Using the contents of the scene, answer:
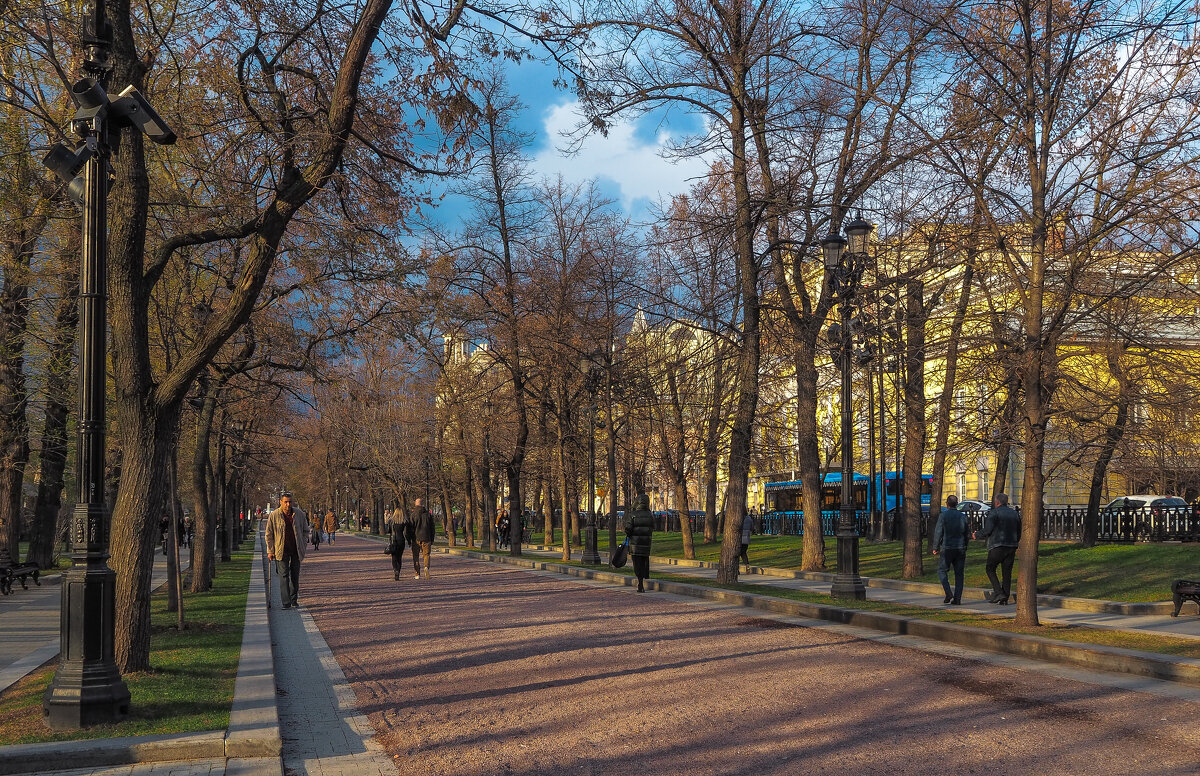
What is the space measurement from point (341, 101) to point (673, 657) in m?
7.05

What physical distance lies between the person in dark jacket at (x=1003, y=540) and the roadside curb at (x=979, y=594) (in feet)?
2.99

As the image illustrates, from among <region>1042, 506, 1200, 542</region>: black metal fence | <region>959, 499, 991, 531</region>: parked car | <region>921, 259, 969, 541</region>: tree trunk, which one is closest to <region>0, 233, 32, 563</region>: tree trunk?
<region>921, 259, 969, 541</region>: tree trunk

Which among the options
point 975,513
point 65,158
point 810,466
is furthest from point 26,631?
point 975,513

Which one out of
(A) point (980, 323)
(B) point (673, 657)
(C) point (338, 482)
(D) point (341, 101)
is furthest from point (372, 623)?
(C) point (338, 482)

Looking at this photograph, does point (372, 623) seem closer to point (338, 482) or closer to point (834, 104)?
point (834, 104)

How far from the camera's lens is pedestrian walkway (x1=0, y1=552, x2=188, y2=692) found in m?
11.3

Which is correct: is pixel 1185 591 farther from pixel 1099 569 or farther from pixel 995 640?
pixel 1099 569

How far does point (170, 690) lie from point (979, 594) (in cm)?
1559

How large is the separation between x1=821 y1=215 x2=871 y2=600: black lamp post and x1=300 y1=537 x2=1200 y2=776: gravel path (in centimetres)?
319

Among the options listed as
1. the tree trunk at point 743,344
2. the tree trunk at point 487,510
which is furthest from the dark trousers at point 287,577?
the tree trunk at point 487,510

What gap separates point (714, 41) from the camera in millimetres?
21688

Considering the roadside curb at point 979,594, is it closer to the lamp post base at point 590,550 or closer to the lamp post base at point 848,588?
the lamp post base at point 848,588

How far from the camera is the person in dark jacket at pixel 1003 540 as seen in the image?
17094 millimetres

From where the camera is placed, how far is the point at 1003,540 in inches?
680
